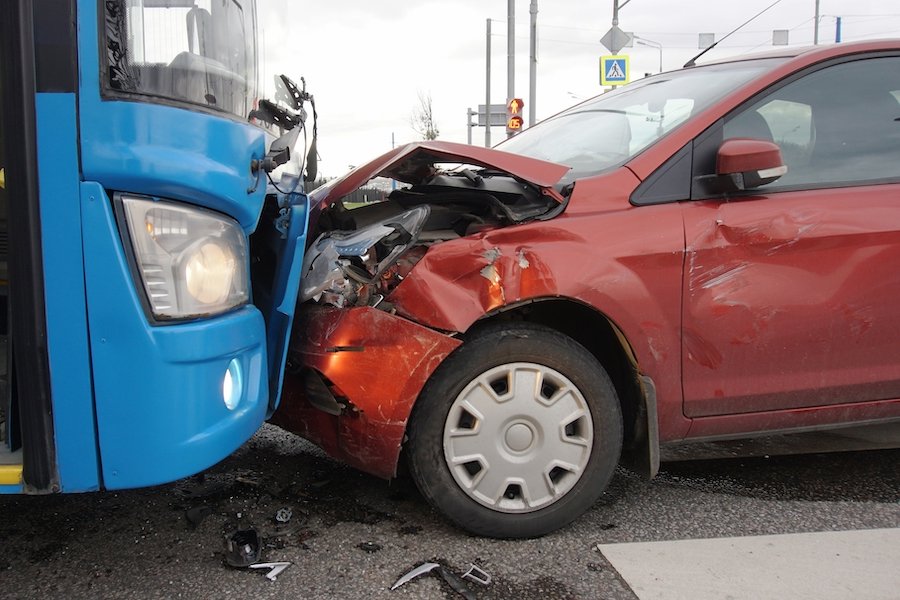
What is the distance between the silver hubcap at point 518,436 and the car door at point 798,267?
19.2 inches

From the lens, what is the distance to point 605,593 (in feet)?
6.97

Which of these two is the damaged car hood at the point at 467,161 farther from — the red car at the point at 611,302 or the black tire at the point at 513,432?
the black tire at the point at 513,432

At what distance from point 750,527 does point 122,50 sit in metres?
2.59

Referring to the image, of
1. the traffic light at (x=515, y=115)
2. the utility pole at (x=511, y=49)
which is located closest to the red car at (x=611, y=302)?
the traffic light at (x=515, y=115)

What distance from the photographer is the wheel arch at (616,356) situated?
97.2 inches

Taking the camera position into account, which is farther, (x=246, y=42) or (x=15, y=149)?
(x=246, y=42)

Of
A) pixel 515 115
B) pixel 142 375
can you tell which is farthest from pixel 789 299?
pixel 515 115

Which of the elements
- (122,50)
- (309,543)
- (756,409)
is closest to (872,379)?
(756,409)

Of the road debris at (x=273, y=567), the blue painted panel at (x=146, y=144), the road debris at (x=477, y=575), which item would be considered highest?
the blue painted panel at (x=146, y=144)

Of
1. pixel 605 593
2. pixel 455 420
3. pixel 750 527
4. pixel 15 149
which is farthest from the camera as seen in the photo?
pixel 750 527

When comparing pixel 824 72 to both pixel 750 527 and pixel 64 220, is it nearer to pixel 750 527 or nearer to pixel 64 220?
pixel 750 527

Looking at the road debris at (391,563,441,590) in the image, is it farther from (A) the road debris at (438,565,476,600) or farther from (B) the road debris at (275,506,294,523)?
(B) the road debris at (275,506,294,523)

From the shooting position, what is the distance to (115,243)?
1679 mm

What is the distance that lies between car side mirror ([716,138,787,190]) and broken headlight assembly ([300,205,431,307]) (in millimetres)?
1063
